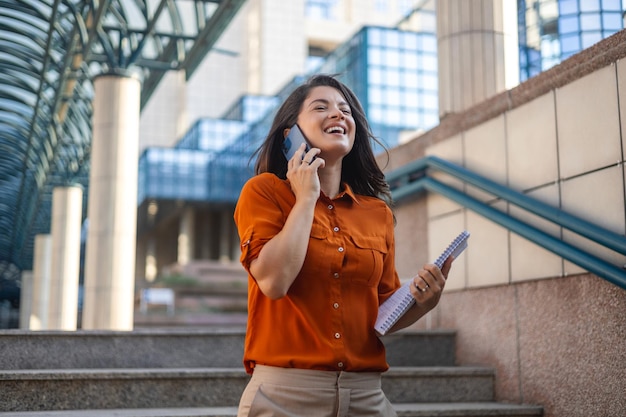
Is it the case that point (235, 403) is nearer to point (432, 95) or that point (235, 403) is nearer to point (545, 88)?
point (545, 88)

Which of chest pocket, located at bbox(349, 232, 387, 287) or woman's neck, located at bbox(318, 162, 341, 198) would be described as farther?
woman's neck, located at bbox(318, 162, 341, 198)

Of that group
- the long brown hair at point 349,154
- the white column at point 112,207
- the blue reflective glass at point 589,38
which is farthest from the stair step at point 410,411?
the white column at point 112,207

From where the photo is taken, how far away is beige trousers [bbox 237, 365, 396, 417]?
2.39 metres

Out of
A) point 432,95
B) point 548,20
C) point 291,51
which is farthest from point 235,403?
point 291,51

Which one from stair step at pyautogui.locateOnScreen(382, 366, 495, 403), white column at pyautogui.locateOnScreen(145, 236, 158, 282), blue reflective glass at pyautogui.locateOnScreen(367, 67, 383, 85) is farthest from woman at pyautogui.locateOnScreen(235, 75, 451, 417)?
white column at pyautogui.locateOnScreen(145, 236, 158, 282)

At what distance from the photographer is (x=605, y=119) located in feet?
15.9

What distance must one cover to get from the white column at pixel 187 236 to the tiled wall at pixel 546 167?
61356mm

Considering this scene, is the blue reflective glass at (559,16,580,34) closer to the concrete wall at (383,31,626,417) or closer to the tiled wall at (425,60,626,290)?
the concrete wall at (383,31,626,417)

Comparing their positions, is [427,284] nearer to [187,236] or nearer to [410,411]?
[410,411]

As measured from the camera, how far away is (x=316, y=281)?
8.13 feet

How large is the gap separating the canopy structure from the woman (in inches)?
428

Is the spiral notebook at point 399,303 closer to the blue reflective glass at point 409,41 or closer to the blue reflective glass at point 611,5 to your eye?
the blue reflective glass at point 611,5

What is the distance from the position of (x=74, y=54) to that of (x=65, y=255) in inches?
448

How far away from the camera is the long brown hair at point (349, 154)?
2.75m
